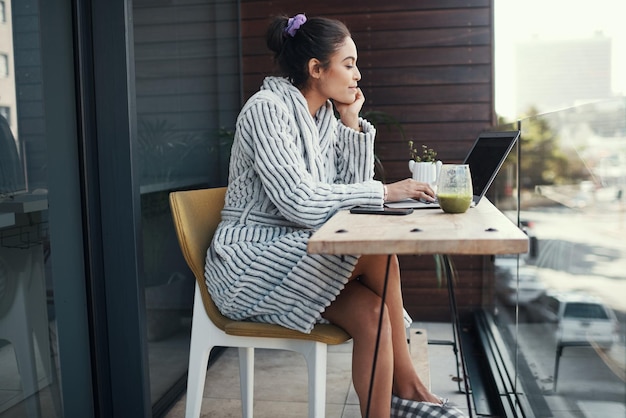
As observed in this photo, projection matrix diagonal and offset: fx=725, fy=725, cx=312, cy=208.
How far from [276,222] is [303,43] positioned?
56 centimetres

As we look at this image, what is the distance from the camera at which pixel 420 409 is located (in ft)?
6.26

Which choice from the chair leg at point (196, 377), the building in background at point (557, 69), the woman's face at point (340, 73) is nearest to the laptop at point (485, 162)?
the woman's face at point (340, 73)

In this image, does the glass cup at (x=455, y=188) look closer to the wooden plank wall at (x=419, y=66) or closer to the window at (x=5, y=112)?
the window at (x=5, y=112)

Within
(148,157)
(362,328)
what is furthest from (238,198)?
(148,157)

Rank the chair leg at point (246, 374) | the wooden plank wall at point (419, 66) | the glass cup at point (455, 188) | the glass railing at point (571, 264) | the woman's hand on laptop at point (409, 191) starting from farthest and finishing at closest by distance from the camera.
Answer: the wooden plank wall at point (419, 66), the chair leg at point (246, 374), the woman's hand on laptop at point (409, 191), the glass cup at point (455, 188), the glass railing at point (571, 264)

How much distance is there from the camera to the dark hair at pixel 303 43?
215 cm

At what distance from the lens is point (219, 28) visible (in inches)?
144

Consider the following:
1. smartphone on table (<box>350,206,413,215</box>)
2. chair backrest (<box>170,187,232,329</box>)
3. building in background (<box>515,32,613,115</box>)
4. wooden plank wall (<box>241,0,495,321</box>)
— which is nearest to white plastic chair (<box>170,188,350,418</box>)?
chair backrest (<box>170,187,232,329</box>)

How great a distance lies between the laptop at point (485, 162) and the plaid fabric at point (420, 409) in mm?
521

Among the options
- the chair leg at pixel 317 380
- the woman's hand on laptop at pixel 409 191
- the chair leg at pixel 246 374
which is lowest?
the chair leg at pixel 246 374

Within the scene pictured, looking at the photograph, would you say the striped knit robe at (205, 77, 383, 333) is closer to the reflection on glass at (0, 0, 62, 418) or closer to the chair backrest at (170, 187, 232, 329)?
the chair backrest at (170, 187, 232, 329)

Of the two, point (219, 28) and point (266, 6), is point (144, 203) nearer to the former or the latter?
point (219, 28)

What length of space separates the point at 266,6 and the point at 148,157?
1.79 metres

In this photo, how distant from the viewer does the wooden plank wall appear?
403 centimetres
